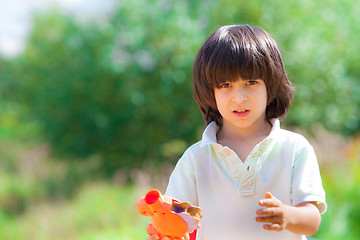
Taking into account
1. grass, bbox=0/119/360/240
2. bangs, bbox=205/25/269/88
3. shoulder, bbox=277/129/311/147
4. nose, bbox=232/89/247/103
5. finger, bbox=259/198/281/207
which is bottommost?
grass, bbox=0/119/360/240

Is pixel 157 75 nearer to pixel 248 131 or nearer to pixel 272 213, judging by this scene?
pixel 248 131

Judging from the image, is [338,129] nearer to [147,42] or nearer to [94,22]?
[147,42]

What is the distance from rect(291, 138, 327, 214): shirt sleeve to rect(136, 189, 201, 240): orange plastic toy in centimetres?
34

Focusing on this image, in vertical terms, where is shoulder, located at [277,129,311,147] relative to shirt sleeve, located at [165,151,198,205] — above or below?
above

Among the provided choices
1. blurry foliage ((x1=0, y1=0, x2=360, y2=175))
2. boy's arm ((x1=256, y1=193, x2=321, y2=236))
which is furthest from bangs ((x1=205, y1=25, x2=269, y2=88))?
blurry foliage ((x1=0, y1=0, x2=360, y2=175))

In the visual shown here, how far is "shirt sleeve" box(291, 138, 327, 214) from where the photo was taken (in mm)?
1496

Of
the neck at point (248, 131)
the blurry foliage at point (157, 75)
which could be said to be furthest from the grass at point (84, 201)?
the neck at point (248, 131)

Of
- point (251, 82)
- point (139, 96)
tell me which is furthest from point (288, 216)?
point (139, 96)

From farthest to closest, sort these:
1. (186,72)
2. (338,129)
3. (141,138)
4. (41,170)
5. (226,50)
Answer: (41,170), (338,129), (141,138), (186,72), (226,50)

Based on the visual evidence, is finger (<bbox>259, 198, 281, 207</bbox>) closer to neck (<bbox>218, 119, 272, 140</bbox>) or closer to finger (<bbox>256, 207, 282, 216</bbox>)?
finger (<bbox>256, 207, 282, 216</bbox>)

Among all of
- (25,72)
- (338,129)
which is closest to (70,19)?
(25,72)

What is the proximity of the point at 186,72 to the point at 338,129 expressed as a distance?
3.12 meters

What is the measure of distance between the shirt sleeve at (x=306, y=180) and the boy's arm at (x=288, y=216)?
0.09ft

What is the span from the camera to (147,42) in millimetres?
7238
